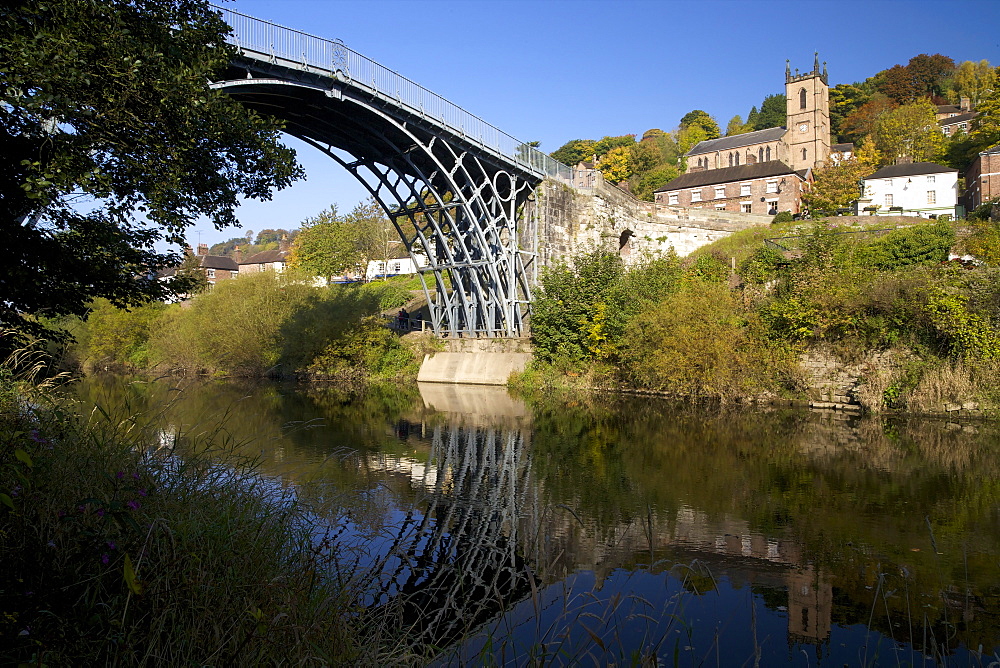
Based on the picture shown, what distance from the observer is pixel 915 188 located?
151 feet

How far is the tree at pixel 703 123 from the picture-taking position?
96.3 metres

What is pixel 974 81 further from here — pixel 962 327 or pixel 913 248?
pixel 962 327

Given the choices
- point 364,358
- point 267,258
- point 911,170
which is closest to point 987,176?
point 911,170

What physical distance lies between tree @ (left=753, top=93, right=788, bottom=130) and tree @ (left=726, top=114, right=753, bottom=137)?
0.95 m

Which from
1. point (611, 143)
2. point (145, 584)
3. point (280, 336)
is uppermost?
point (611, 143)

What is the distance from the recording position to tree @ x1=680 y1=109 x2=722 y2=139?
9631cm

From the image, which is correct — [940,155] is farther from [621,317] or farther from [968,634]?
[968,634]

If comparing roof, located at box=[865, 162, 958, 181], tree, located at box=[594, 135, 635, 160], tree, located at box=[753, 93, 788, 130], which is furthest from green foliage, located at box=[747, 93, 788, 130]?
roof, located at box=[865, 162, 958, 181]

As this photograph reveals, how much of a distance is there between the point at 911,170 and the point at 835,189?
4940mm

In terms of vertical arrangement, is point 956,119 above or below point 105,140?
above

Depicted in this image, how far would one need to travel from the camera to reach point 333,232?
54.8 metres

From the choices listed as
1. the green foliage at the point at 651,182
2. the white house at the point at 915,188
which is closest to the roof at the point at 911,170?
the white house at the point at 915,188

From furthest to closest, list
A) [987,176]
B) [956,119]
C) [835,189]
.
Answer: [956,119], [835,189], [987,176]

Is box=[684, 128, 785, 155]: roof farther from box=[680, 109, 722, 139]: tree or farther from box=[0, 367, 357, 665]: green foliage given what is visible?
box=[0, 367, 357, 665]: green foliage
